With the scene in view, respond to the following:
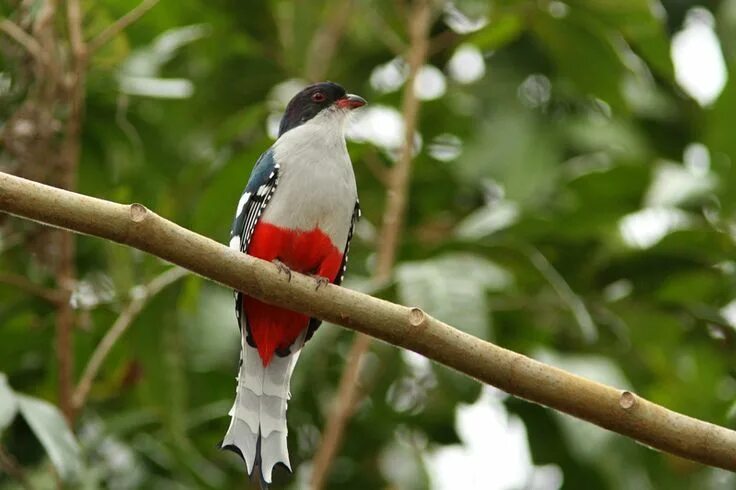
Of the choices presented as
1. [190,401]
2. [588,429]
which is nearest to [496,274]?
[588,429]

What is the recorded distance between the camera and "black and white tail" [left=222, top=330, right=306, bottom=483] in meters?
2.71

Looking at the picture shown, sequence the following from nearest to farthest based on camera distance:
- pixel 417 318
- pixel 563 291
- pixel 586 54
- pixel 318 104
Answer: pixel 417 318 → pixel 563 291 → pixel 318 104 → pixel 586 54

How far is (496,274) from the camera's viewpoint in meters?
3.74

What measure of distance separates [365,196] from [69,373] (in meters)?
1.61

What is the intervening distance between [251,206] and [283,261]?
19 centimetres

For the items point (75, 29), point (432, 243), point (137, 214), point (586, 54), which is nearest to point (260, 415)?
point (137, 214)

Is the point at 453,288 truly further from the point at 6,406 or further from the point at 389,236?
the point at 6,406

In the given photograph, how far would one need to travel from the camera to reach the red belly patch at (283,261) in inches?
128

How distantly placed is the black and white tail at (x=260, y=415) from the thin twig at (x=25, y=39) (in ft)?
3.68

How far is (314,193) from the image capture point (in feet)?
10.8

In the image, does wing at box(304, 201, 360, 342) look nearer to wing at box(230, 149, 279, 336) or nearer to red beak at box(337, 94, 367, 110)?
wing at box(230, 149, 279, 336)

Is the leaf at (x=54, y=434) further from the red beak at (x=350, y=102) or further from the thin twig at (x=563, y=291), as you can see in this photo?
the thin twig at (x=563, y=291)

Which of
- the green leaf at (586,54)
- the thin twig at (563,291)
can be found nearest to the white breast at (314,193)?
the thin twig at (563,291)

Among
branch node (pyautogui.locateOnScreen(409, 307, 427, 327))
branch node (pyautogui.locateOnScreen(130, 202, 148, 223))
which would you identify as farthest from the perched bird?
branch node (pyautogui.locateOnScreen(130, 202, 148, 223))
